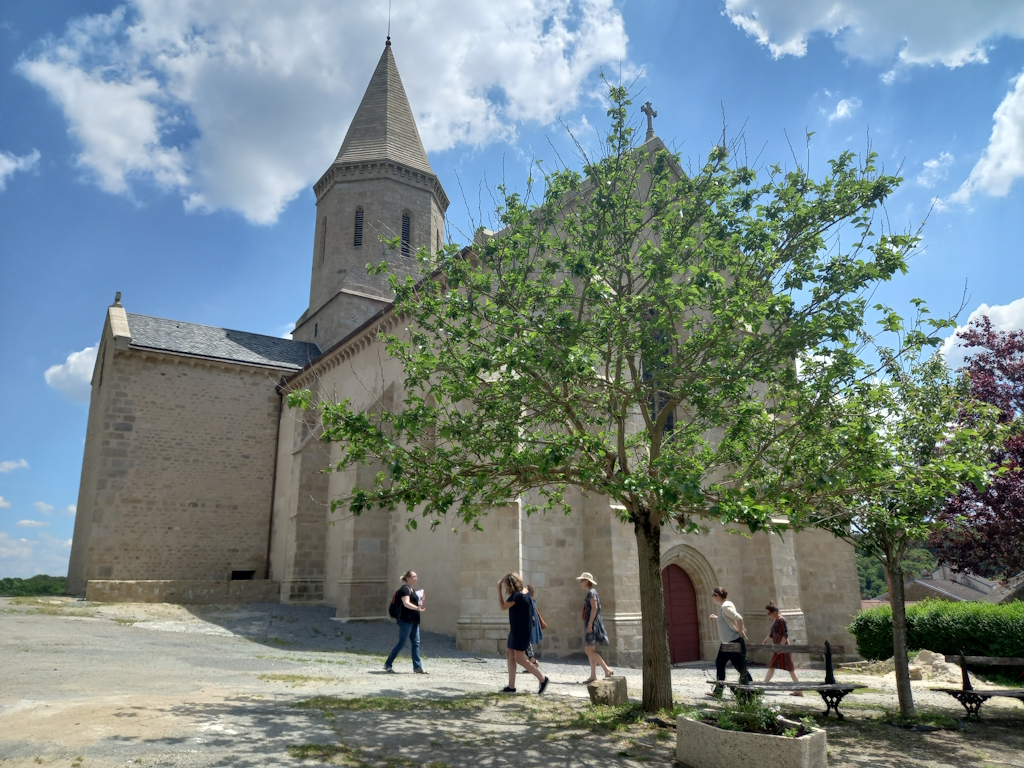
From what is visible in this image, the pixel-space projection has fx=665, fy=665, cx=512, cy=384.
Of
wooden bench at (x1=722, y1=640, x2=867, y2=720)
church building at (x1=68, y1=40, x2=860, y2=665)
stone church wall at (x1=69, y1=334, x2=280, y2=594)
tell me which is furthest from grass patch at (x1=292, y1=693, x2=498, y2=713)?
stone church wall at (x1=69, y1=334, x2=280, y2=594)

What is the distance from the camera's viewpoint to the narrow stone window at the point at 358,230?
25.8m

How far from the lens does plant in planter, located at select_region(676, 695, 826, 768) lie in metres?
4.79

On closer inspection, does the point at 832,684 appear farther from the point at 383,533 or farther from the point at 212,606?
the point at 212,606

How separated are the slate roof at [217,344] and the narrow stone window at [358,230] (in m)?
4.31

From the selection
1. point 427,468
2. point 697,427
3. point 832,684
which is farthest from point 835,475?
point 427,468

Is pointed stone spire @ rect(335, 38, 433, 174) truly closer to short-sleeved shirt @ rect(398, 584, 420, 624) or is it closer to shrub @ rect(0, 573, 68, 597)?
shrub @ rect(0, 573, 68, 597)

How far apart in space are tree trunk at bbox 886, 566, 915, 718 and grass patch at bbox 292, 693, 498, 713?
4.82 metres

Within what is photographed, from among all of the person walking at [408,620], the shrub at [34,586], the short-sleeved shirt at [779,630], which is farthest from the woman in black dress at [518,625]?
the shrub at [34,586]

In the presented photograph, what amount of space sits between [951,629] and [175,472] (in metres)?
20.7

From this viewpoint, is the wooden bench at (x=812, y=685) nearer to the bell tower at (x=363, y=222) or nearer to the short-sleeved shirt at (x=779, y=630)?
the short-sleeved shirt at (x=779, y=630)

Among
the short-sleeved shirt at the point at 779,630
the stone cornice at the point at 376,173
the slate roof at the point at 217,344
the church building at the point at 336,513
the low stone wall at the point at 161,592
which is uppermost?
the stone cornice at the point at 376,173

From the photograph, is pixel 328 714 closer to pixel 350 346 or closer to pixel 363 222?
pixel 350 346

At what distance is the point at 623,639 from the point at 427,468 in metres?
6.61

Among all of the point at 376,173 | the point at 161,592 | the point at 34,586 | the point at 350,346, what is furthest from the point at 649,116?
the point at 34,586
